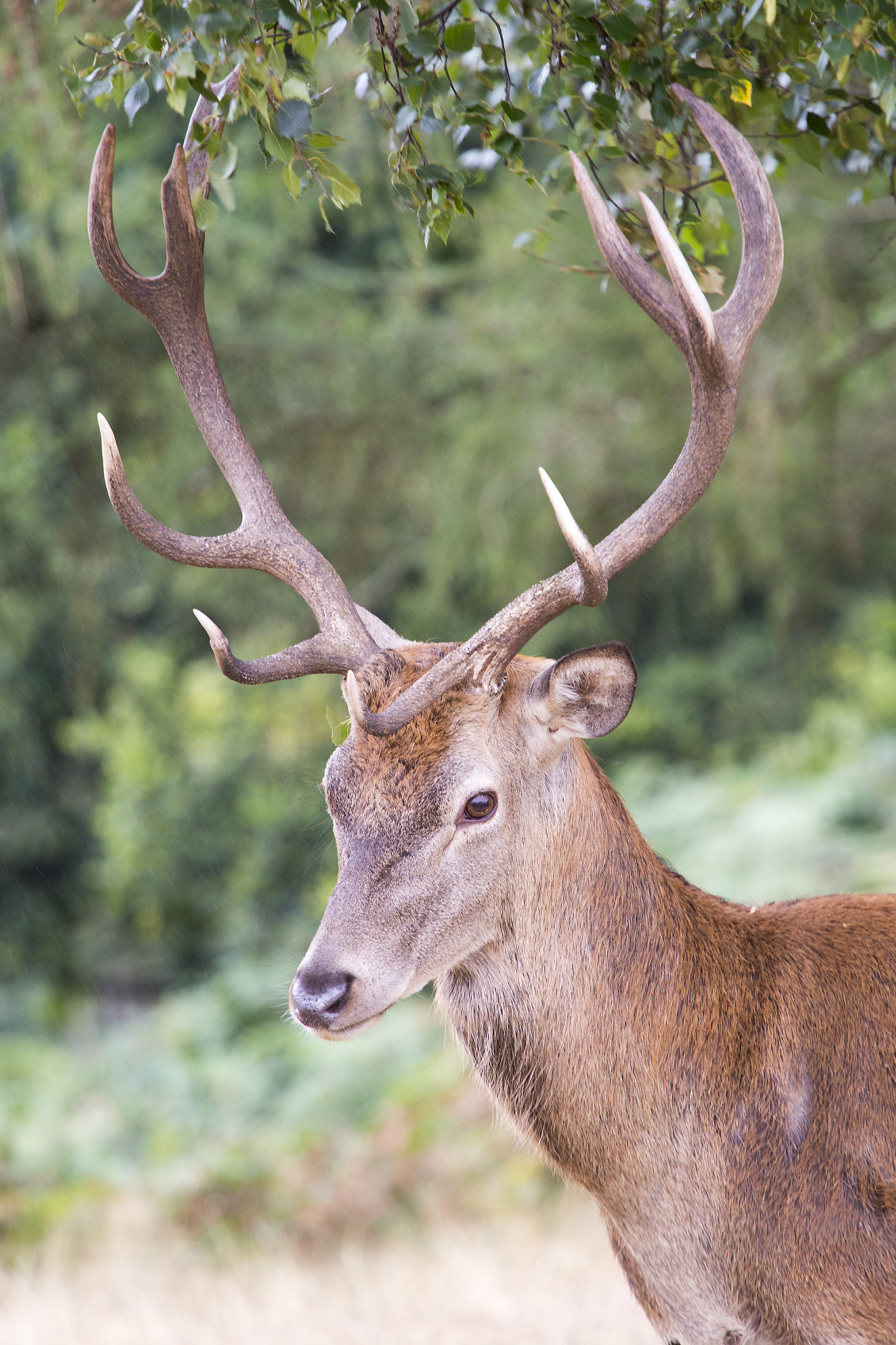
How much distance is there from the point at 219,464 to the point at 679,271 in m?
1.16

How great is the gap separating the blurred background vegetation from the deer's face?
597 mm

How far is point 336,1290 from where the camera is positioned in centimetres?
582

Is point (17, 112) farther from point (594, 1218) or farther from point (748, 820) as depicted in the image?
point (748, 820)

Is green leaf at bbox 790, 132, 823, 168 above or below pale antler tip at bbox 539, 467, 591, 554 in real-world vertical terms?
above

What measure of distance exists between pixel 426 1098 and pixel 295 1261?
1.25m

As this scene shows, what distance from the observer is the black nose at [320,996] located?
2.42 metres

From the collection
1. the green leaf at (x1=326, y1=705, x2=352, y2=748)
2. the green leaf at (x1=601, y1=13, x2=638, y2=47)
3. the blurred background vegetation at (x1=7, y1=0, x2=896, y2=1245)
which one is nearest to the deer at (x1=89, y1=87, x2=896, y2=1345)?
the green leaf at (x1=326, y1=705, x2=352, y2=748)

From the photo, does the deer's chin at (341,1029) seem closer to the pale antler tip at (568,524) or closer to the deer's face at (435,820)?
the deer's face at (435,820)

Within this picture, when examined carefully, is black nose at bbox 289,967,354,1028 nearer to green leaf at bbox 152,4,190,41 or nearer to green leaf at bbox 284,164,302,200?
green leaf at bbox 284,164,302,200

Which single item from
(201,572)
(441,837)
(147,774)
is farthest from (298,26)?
(147,774)

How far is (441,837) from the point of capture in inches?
103

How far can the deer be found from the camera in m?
2.54

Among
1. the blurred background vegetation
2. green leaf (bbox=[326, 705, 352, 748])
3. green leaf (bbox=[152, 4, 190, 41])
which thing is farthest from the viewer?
the blurred background vegetation

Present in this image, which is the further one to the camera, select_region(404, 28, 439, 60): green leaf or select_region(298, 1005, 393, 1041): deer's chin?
select_region(404, 28, 439, 60): green leaf
